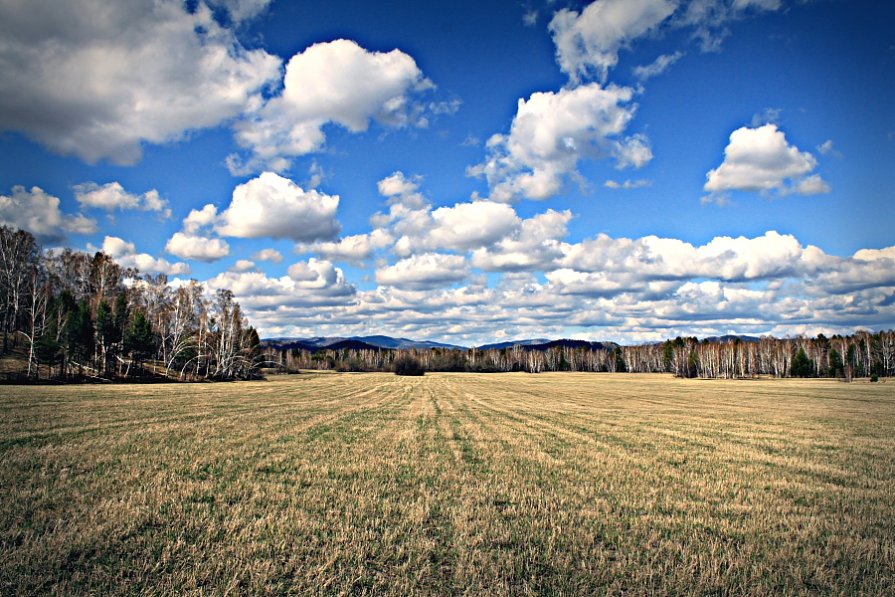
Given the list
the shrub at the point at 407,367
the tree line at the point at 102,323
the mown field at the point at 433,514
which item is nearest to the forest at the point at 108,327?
the tree line at the point at 102,323

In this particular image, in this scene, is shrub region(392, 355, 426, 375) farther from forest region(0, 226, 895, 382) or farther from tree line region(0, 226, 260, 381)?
tree line region(0, 226, 260, 381)

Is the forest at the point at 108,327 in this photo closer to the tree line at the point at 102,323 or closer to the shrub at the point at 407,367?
the tree line at the point at 102,323

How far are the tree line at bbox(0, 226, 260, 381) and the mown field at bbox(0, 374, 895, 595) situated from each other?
1940 inches

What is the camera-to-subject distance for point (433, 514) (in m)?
9.08

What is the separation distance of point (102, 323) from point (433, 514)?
68506 mm

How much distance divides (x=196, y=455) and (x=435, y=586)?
11001mm

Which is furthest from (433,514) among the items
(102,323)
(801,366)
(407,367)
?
(801,366)

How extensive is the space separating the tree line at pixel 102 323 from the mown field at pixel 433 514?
4927 centimetres

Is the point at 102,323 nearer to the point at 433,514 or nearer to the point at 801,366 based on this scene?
the point at 433,514

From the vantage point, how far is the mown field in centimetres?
630

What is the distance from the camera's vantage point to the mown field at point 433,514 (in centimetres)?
630

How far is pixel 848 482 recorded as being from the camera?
488 inches

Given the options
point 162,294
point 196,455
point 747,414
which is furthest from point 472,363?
point 196,455

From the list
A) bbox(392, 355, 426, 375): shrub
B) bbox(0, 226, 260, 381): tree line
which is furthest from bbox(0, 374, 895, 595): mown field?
bbox(392, 355, 426, 375): shrub
